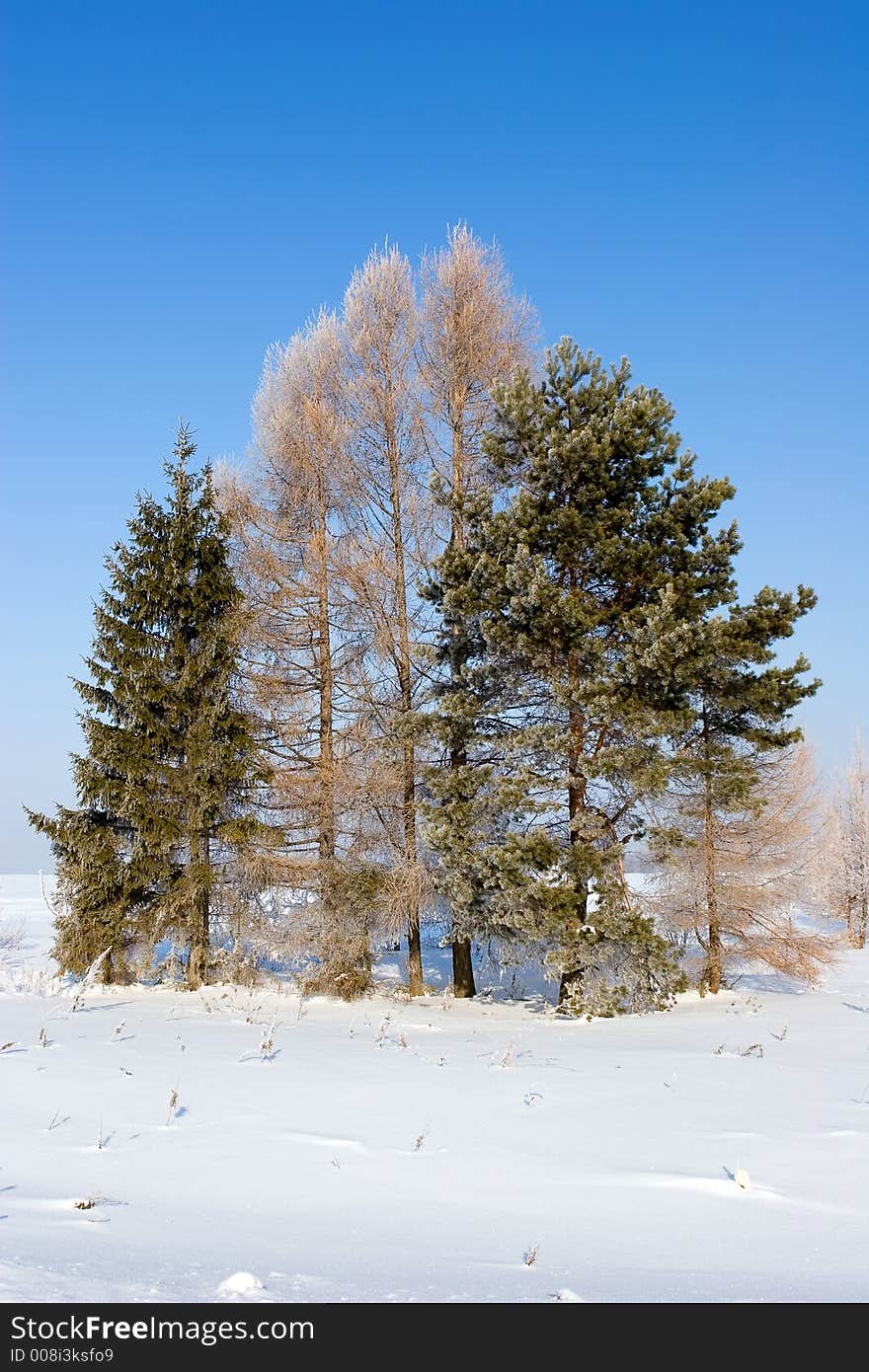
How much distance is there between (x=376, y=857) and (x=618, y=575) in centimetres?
628

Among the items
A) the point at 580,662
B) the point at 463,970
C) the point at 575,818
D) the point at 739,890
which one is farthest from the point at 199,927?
the point at 739,890

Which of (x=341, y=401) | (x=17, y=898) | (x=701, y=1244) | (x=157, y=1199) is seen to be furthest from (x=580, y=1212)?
(x=17, y=898)

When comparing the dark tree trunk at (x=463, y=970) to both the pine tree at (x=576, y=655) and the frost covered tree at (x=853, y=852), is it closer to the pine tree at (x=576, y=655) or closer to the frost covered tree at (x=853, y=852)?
the pine tree at (x=576, y=655)

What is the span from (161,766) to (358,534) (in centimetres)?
546

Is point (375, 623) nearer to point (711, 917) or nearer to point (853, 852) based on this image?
point (711, 917)

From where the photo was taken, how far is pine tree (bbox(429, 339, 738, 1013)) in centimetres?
1193

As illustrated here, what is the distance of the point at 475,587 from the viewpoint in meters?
12.9

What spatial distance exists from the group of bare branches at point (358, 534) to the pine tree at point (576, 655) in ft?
6.09

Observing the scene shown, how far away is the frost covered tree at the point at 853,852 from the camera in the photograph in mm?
29236

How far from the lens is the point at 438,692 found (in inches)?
578

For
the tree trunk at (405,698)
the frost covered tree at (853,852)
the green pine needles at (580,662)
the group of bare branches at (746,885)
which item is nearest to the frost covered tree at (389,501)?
the tree trunk at (405,698)

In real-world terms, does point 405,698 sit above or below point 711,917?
above

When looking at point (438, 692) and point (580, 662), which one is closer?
point (580, 662)

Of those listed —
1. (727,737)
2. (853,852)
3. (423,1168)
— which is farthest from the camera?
(853,852)
